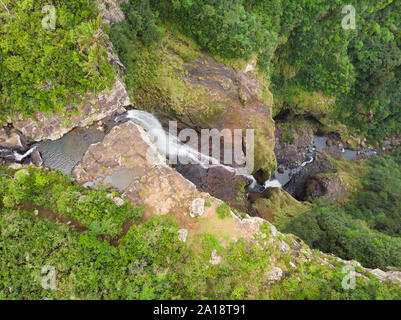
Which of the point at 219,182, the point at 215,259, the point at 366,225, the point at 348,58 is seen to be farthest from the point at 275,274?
the point at 348,58

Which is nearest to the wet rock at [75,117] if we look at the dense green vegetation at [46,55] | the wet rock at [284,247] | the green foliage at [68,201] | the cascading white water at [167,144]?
the dense green vegetation at [46,55]

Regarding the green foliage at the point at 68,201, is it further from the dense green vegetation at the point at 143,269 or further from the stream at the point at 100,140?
the stream at the point at 100,140

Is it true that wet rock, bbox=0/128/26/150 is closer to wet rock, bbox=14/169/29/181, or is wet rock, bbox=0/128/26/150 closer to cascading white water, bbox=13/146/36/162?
cascading white water, bbox=13/146/36/162

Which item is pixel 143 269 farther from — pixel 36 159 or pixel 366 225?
pixel 366 225

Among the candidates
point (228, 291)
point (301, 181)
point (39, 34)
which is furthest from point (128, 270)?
point (301, 181)

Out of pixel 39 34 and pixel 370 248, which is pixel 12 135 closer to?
pixel 39 34

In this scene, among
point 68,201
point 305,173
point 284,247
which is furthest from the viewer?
point 305,173

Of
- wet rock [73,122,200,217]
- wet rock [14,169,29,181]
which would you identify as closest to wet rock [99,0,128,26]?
wet rock [73,122,200,217]

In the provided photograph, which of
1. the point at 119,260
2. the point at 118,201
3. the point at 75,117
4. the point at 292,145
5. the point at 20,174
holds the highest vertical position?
the point at 292,145
